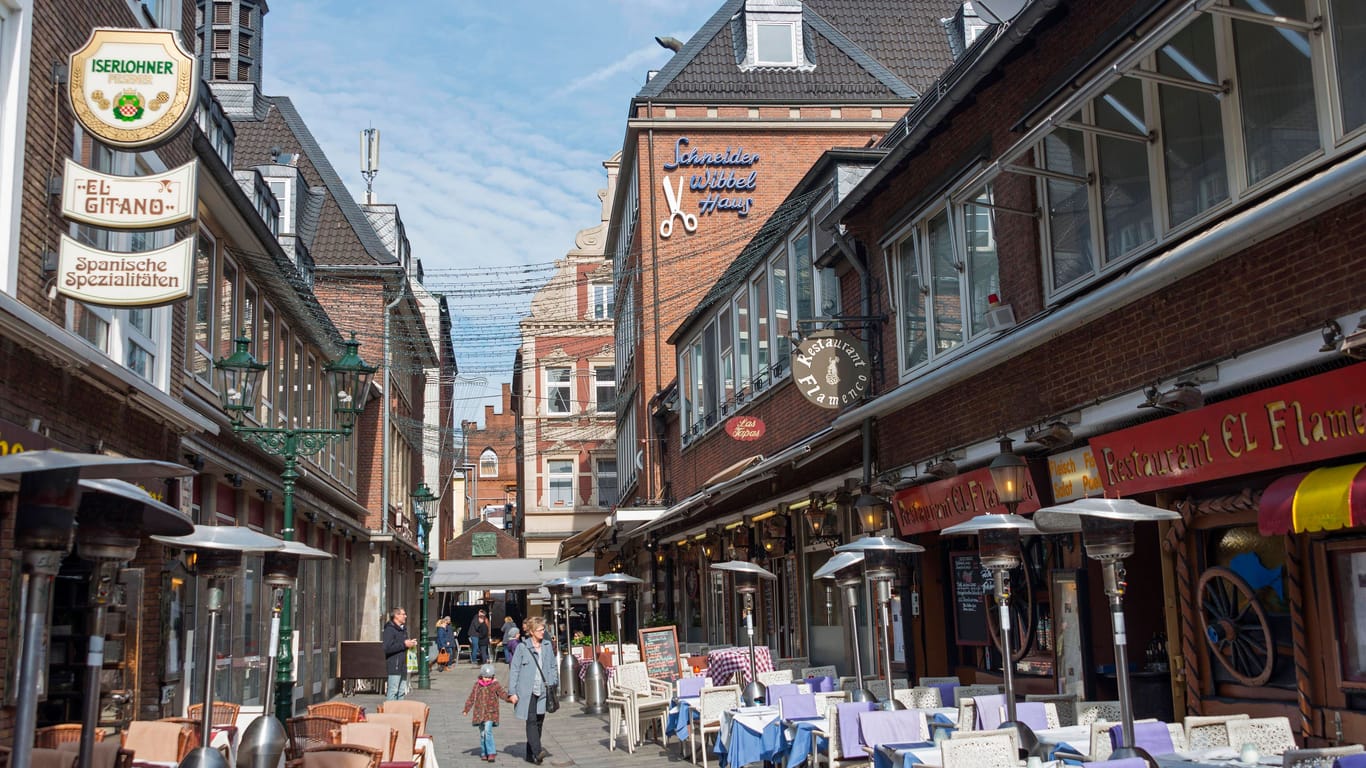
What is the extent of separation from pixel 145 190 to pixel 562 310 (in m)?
41.8

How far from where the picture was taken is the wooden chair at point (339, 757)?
8.41 m

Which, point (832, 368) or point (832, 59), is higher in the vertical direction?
point (832, 59)

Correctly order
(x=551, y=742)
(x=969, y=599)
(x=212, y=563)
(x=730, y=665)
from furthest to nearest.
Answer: (x=551, y=742) → (x=730, y=665) → (x=969, y=599) → (x=212, y=563)

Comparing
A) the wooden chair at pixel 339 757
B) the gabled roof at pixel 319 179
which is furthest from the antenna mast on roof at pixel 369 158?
the wooden chair at pixel 339 757

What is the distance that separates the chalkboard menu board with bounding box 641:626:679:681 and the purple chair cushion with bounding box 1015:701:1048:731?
373 inches

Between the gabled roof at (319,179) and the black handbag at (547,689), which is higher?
the gabled roof at (319,179)

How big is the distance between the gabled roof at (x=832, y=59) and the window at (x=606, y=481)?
79.1 ft

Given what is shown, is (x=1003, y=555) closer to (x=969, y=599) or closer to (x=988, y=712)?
(x=988, y=712)

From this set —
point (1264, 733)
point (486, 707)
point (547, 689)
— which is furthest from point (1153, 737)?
point (486, 707)

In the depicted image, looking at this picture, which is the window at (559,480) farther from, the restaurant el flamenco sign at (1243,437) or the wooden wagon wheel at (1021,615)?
the restaurant el flamenco sign at (1243,437)

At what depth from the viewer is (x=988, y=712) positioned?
989 centimetres

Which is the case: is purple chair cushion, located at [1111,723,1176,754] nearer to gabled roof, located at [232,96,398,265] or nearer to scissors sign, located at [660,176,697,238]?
scissors sign, located at [660,176,697,238]

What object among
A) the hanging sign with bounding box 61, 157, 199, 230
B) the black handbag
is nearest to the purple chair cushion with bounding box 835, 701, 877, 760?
the black handbag

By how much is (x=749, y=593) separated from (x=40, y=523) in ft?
40.2
